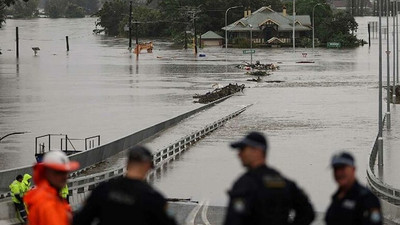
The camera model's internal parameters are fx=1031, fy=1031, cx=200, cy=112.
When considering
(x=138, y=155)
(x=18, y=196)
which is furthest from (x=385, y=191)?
(x=138, y=155)

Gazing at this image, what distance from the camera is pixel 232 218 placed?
7730 mm

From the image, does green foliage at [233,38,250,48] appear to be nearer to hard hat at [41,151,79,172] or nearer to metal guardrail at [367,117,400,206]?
metal guardrail at [367,117,400,206]

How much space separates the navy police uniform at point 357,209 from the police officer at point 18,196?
14.4m

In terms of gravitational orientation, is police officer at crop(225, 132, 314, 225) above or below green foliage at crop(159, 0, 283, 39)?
below

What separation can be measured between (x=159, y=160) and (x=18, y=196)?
14344mm

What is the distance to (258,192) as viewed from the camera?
7785 millimetres

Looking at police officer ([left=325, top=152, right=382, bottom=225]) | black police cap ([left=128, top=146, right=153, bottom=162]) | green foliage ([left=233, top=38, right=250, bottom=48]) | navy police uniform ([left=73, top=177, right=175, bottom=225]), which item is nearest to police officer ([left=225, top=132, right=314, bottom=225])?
police officer ([left=325, top=152, right=382, bottom=225])

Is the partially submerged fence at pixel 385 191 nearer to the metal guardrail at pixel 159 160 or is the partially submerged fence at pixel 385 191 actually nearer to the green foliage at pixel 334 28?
the metal guardrail at pixel 159 160

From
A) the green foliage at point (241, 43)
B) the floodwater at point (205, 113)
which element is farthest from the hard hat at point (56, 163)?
the green foliage at point (241, 43)

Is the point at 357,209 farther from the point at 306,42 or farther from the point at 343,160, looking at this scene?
the point at 306,42

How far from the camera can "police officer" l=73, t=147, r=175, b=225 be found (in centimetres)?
744

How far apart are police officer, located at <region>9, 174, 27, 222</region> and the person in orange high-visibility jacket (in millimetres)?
14203

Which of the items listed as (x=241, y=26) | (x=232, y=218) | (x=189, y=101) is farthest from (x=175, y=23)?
(x=232, y=218)

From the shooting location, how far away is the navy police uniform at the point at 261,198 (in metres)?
7.72
